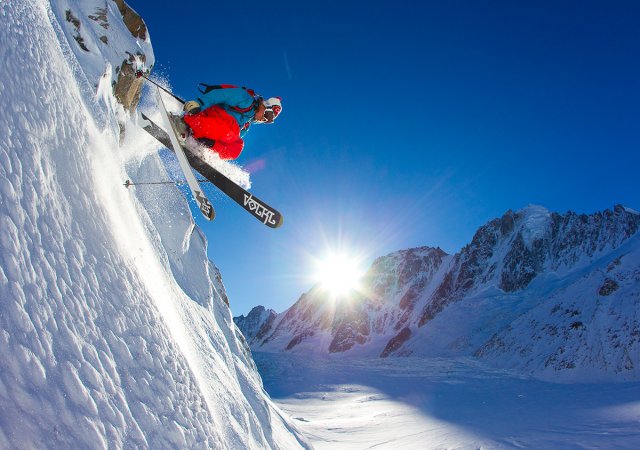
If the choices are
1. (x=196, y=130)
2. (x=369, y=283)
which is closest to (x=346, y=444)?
(x=196, y=130)

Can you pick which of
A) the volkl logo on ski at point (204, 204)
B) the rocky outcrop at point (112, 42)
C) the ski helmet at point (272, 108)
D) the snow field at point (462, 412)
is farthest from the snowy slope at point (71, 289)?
the snow field at point (462, 412)

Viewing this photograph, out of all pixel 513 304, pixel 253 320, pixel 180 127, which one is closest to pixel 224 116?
pixel 180 127

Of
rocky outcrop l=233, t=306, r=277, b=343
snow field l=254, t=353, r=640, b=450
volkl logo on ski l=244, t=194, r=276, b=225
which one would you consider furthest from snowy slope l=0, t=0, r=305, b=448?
rocky outcrop l=233, t=306, r=277, b=343

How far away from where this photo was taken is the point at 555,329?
106ft

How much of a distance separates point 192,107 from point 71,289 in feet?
14.4

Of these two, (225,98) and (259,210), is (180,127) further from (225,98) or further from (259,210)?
(259,210)

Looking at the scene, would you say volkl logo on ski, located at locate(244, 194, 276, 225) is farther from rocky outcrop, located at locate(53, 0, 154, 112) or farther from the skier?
rocky outcrop, located at locate(53, 0, 154, 112)

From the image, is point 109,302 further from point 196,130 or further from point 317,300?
point 317,300

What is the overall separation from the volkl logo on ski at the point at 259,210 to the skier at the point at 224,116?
1.04 metres

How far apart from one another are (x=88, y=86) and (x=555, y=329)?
37148 mm

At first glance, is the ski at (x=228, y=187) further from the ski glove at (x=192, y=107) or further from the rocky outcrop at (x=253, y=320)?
the rocky outcrop at (x=253, y=320)

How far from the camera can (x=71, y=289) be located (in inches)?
92.3

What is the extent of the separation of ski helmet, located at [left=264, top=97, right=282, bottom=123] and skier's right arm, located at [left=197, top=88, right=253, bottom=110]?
0.39m

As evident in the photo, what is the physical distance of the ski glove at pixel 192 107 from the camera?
6.07 metres
